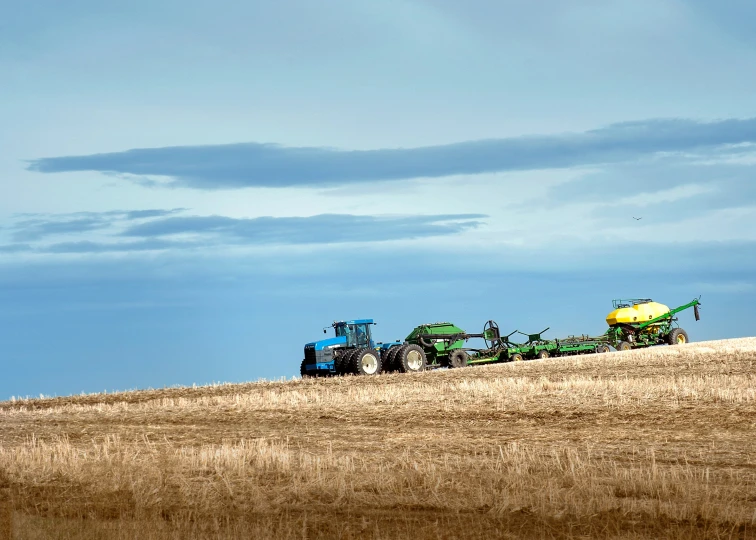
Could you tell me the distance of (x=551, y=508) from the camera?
11.2 metres

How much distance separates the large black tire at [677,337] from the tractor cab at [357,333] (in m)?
25.3

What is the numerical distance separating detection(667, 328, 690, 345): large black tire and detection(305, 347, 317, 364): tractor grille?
90.8 ft

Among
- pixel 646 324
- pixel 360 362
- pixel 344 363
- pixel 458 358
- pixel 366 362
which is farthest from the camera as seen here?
pixel 646 324

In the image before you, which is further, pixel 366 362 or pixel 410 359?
pixel 410 359

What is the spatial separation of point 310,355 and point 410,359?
4599 millimetres

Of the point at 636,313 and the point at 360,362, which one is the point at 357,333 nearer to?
the point at 360,362

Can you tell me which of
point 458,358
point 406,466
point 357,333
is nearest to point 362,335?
point 357,333

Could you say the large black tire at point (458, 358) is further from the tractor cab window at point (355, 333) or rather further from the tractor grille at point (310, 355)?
the tractor grille at point (310, 355)

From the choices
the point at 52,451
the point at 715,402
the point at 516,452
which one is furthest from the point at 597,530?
the point at 715,402

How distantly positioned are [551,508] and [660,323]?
50.2 m

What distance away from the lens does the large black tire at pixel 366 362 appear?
39.4 metres

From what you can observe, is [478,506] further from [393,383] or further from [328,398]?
[393,383]

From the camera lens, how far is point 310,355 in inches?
1617

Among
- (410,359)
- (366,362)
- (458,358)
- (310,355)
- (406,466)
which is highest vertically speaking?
(310,355)
